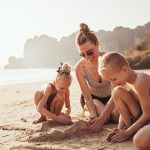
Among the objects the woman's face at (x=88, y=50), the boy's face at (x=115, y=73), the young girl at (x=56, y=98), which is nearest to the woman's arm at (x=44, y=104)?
the young girl at (x=56, y=98)

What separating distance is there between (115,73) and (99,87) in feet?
5.71

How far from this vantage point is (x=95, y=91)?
5.30 m

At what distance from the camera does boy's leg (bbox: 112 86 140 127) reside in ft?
12.8

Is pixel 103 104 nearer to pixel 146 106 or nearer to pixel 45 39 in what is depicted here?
pixel 146 106

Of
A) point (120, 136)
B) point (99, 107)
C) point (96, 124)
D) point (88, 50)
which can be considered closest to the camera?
point (120, 136)

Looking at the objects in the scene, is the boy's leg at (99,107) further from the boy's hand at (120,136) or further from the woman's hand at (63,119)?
the boy's hand at (120,136)

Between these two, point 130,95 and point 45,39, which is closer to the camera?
point 130,95

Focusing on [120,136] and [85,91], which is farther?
[85,91]

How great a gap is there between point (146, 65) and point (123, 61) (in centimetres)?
1932

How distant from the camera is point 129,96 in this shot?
12.8 ft

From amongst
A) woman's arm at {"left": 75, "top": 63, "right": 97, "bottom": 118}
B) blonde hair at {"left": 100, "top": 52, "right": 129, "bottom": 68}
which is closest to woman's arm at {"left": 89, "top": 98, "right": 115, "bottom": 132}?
woman's arm at {"left": 75, "top": 63, "right": 97, "bottom": 118}

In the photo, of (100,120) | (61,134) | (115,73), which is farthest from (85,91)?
(115,73)

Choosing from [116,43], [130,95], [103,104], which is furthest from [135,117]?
[116,43]

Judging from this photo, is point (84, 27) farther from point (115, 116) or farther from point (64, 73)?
point (115, 116)
